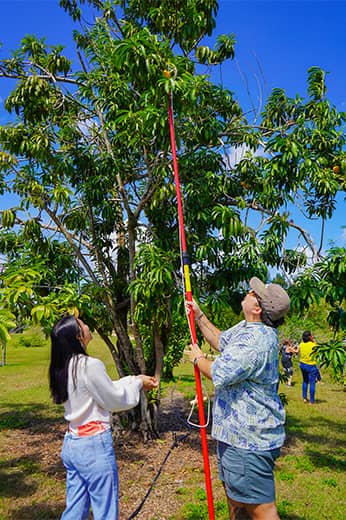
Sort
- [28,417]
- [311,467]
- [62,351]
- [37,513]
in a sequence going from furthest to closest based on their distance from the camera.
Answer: [28,417], [311,467], [37,513], [62,351]

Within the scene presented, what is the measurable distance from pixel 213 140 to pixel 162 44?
4.09 feet

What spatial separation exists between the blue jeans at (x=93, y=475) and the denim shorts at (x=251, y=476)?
62cm

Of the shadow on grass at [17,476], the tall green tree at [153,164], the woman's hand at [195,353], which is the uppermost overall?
the tall green tree at [153,164]

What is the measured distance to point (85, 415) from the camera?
2221mm

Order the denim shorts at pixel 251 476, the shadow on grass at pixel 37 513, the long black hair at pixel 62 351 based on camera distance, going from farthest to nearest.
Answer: the shadow on grass at pixel 37 513 → the long black hair at pixel 62 351 → the denim shorts at pixel 251 476

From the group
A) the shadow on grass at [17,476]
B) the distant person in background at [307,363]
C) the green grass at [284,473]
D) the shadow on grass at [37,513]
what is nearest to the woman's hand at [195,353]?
the green grass at [284,473]

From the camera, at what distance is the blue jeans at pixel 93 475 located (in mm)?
2174

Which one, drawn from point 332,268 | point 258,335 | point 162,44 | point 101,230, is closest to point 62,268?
point 101,230

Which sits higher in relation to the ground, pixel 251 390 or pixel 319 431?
pixel 251 390

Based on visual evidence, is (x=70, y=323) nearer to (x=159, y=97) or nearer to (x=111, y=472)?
(x=111, y=472)

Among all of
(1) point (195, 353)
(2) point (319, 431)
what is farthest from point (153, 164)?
(2) point (319, 431)

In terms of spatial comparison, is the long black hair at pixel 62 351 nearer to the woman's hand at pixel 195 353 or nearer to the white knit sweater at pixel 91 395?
the white knit sweater at pixel 91 395

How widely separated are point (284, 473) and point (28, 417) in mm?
4764

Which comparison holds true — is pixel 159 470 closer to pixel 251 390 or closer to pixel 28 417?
pixel 251 390
